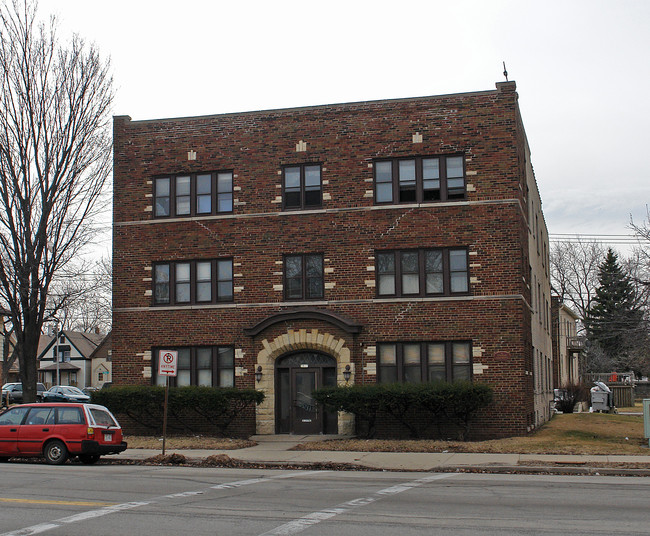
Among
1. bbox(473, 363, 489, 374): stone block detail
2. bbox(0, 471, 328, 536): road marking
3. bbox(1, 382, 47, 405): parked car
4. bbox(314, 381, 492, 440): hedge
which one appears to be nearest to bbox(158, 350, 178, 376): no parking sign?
bbox(314, 381, 492, 440): hedge

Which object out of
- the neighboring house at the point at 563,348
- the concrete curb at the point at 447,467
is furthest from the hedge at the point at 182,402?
the neighboring house at the point at 563,348

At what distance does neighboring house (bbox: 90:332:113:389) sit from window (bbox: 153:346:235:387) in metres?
53.2

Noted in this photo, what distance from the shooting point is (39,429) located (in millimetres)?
19219

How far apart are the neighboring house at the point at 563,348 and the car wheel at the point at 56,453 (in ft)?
105

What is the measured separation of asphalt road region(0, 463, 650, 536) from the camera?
386 inches

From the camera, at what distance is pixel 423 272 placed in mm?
25000

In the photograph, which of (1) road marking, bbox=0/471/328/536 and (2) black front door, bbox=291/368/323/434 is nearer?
(1) road marking, bbox=0/471/328/536

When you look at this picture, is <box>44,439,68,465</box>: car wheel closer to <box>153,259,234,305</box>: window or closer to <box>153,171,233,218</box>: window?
<box>153,259,234,305</box>: window

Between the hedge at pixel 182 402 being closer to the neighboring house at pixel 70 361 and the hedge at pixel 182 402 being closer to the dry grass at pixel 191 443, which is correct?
the dry grass at pixel 191 443

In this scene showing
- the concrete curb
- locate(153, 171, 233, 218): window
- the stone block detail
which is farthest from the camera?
locate(153, 171, 233, 218): window

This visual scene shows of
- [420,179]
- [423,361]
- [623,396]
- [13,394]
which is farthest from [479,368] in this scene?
[13,394]

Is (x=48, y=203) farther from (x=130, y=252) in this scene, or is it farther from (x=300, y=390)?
(x=300, y=390)

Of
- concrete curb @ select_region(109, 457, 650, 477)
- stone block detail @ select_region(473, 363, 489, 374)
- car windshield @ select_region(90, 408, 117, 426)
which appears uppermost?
stone block detail @ select_region(473, 363, 489, 374)

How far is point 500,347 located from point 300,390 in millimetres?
6356
